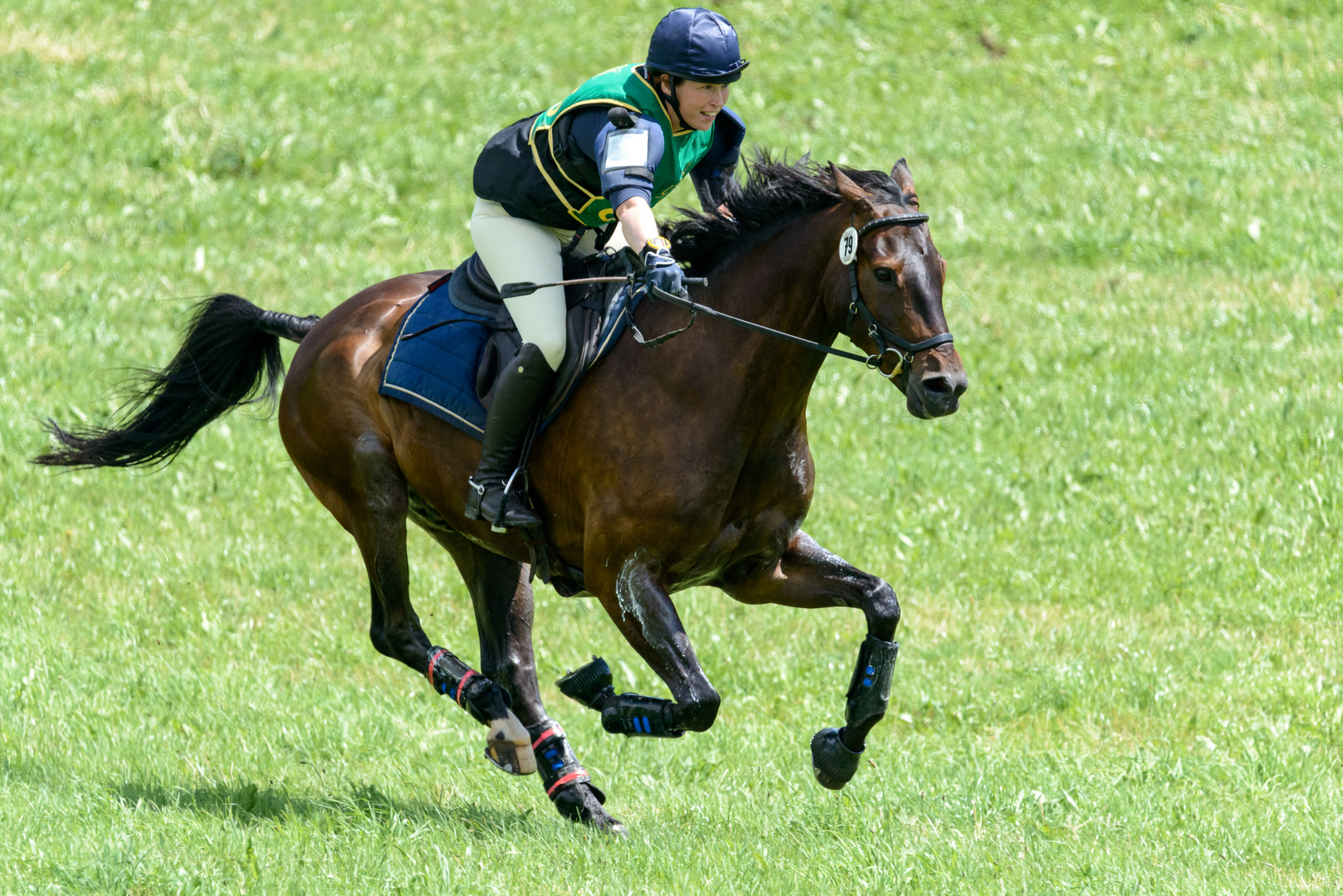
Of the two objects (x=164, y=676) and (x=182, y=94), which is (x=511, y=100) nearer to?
(x=182, y=94)

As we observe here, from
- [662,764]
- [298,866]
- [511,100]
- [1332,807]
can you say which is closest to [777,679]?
[662,764]

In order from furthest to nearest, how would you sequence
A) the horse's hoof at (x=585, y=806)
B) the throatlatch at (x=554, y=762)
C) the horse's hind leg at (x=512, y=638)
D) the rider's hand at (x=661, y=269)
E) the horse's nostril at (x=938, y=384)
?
1. the horse's hind leg at (x=512, y=638)
2. the throatlatch at (x=554, y=762)
3. the horse's hoof at (x=585, y=806)
4. the rider's hand at (x=661, y=269)
5. the horse's nostril at (x=938, y=384)

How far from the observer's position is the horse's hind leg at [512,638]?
265 inches

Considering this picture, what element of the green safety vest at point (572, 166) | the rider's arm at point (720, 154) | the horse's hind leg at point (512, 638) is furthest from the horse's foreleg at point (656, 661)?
the rider's arm at point (720, 154)

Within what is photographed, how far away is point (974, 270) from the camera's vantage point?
579 inches

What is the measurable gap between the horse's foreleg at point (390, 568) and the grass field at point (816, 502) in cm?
58

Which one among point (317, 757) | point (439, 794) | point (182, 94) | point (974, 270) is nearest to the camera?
point (439, 794)

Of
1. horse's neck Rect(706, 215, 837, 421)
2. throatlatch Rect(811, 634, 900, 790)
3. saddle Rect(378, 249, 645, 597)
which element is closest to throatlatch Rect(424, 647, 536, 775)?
saddle Rect(378, 249, 645, 597)

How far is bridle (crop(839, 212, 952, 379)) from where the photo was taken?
503 cm

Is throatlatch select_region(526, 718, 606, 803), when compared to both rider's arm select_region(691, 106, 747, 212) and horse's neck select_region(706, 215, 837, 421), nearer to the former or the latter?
horse's neck select_region(706, 215, 837, 421)

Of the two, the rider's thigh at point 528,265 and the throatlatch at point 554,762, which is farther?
the throatlatch at point 554,762

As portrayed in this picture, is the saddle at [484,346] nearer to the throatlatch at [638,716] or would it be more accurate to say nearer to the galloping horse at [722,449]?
the galloping horse at [722,449]

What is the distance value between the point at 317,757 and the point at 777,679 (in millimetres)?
2669

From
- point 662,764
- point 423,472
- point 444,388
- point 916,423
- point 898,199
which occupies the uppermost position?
point 898,199
